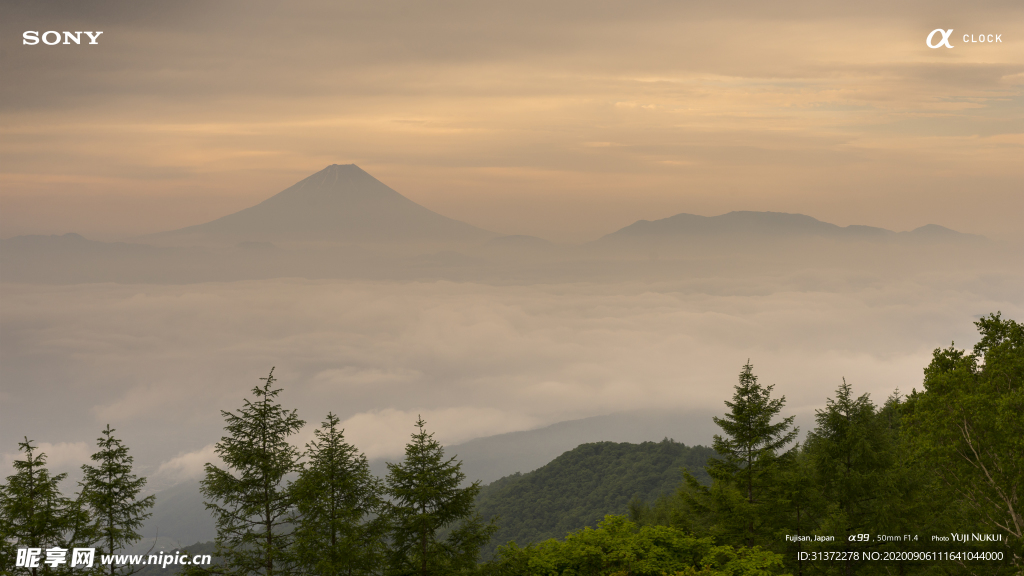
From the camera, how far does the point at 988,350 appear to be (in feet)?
66.6

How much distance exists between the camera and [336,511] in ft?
70.7

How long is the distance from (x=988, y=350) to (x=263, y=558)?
2275cm

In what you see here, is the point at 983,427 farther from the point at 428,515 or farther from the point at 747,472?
the point at 428,515

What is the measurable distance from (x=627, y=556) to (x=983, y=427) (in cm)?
1059

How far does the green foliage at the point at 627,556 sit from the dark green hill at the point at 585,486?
84.2m

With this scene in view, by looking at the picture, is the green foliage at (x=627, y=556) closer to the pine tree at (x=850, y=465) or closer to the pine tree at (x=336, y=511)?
the pine tree at (x=336, y=511)

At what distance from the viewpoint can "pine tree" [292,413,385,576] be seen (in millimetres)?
20547

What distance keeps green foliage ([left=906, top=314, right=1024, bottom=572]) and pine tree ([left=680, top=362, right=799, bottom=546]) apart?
650 centimetres

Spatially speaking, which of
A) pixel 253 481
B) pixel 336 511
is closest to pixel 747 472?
pixel 336 511

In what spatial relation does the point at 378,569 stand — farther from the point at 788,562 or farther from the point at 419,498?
the point at 788,562

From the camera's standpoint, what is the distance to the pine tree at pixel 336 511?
20.5 meters

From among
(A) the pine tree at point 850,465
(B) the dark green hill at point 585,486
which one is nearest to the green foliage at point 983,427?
(A) the pine tree at point 850,465

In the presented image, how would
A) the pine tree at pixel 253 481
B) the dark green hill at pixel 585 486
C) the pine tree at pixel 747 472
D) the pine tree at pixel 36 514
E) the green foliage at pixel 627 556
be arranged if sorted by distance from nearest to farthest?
the pine tree at pixel 36 514
the green foliage at pixel 627 556
the pine tree at pixel 253 481
the pine tree at pixel 747 472
the dark green hill at pixel 585 486

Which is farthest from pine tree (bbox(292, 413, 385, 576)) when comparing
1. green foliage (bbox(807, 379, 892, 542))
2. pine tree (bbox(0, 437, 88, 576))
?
green foliage (bbox(807, 379, 892, 542))
